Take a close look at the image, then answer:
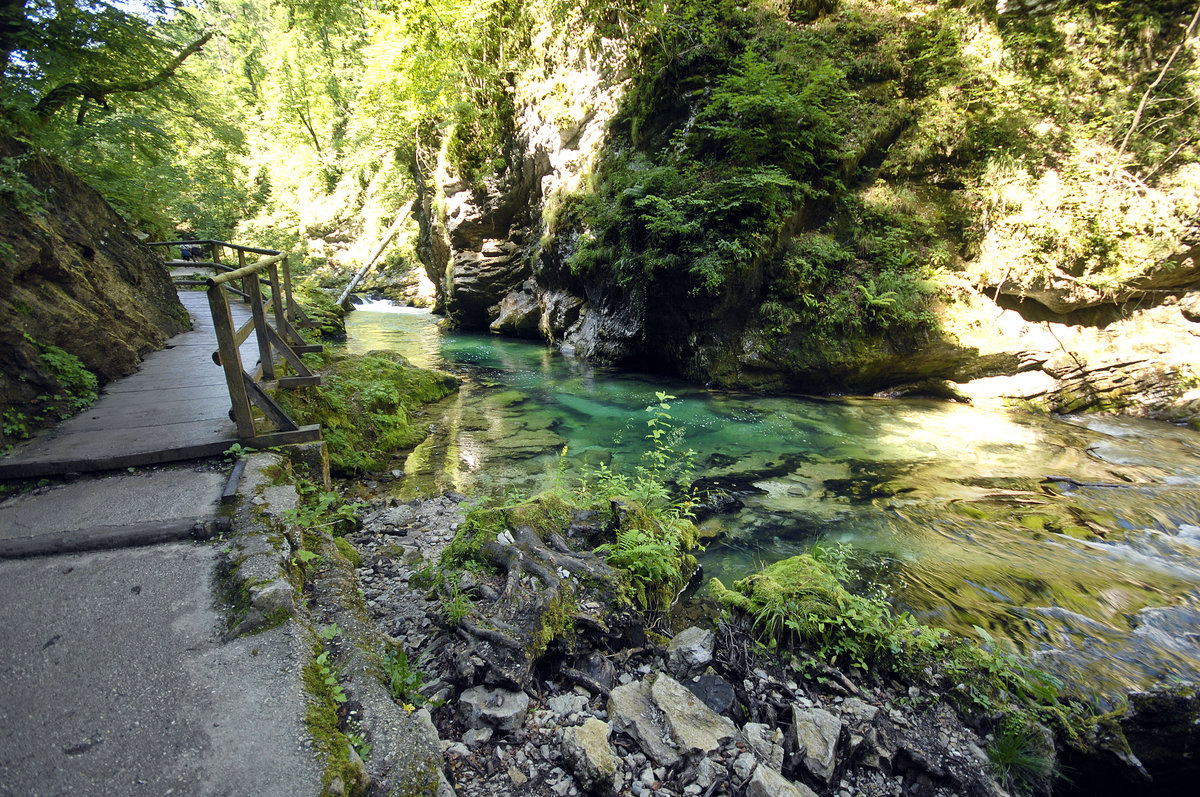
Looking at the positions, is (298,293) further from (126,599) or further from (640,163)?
(126,599)

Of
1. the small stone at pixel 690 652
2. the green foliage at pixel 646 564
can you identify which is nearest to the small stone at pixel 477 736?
the small stone at pixel 690 652

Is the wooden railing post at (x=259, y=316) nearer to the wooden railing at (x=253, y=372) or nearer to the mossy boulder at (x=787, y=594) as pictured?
the wooden railing at (x=253, y=372)

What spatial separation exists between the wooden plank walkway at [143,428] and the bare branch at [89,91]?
12.0 ft

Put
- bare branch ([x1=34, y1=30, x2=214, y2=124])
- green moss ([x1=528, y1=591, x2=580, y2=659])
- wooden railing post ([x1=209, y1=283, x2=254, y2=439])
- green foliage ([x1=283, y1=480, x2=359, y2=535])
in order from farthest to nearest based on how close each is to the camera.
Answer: bare branch ([x1=34, y1=30, x2=214, y2=124]), wooden railing post ([x1=209, y1=283, x2=254, y2=439]), green foliage ([x1=283, y1=480, x2=359, y2=535]), green moss ([x1=528, y1=591, x2=580, y2=659])

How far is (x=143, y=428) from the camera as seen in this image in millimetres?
4422

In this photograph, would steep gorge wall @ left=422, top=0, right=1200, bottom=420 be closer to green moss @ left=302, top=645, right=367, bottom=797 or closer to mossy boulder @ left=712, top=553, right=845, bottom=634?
mossy boulder @ left=712, top=553, right=845, bottom=634

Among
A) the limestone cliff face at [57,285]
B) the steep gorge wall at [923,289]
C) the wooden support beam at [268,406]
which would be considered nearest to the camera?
the limestone cliff face at [57,285]

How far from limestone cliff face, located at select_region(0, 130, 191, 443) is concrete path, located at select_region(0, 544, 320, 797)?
2.29 metres

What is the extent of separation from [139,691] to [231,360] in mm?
2673

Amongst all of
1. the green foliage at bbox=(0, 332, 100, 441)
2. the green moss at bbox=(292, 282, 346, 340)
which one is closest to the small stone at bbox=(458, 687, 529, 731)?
the green foliage at bbox=(0, 332, 100, 441)

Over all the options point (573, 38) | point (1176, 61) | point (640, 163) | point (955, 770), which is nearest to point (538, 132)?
point (573, 38)

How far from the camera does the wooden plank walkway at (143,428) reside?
3812mm

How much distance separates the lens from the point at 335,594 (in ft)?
10.4

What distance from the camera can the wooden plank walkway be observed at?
12.5ft
